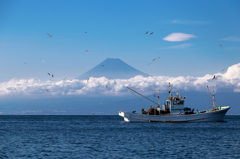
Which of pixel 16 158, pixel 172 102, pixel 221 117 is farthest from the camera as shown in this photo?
pixel 221 117

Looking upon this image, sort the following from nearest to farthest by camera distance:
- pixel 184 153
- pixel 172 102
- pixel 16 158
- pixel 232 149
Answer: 1. pixel 16 158
2. pixel 184 153
3. pixel 232 149
4. pixel 172 102

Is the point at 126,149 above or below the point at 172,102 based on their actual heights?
below

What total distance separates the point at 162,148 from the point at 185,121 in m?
47.7

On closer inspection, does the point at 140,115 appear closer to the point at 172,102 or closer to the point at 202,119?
the point at 172,102

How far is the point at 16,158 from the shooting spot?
3067 cm

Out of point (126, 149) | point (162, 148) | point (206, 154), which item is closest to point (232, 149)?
point (206, 154)

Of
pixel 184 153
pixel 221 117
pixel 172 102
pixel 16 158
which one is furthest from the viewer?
pixel 221 117

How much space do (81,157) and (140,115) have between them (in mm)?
54806

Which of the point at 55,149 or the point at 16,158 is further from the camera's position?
the point at 55,149

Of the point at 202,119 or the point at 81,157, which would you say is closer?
the point at 81,157

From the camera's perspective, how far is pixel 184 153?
33094 millimetres

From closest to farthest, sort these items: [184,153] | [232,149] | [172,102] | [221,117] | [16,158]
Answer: [16,158] → [184,153] → [232,149] → [172,102] → [221,117]

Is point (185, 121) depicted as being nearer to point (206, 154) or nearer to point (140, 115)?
point (140, 115)

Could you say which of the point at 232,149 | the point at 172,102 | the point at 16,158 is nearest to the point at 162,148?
the point at 232,149
